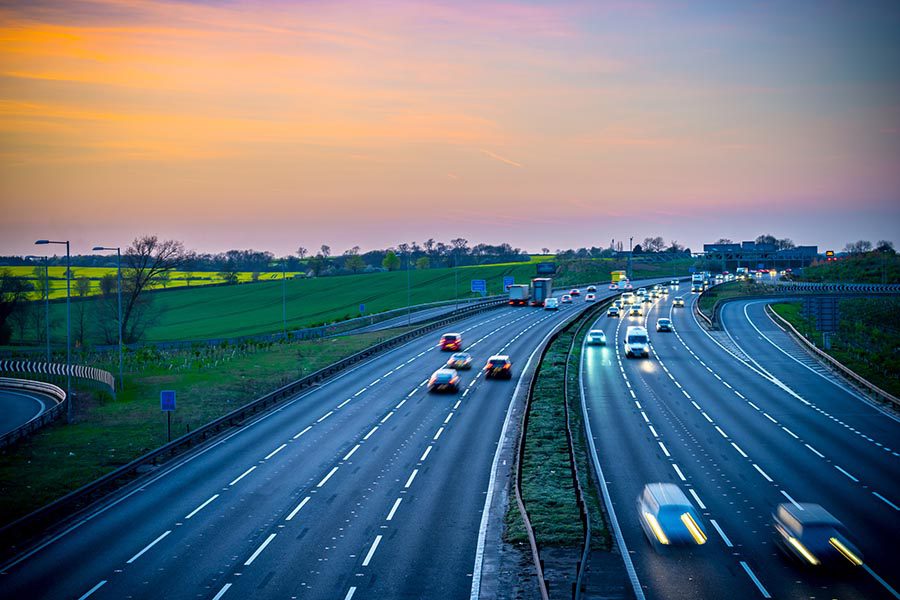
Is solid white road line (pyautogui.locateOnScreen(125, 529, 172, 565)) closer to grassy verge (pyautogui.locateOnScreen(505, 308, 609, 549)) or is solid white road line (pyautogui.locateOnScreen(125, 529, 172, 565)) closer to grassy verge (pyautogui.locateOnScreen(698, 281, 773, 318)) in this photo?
grassy verge (pyautogui.locateOnScreen(505, 308, 609, 549))

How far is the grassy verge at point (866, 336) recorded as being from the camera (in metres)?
60.0

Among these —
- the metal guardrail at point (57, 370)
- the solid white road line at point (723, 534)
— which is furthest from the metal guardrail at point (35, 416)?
the solid white road line at point (723, 534)

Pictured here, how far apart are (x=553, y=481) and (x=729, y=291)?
124509 millimetres

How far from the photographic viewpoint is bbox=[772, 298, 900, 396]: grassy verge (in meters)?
60.0

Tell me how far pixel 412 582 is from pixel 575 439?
18.4 metres

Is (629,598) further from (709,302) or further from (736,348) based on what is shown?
(709,302)

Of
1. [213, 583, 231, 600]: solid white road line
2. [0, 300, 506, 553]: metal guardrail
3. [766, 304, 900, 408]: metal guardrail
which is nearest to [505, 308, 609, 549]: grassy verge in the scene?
[213, 583, 231, 600]: solid white road line

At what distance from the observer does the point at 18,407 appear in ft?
180

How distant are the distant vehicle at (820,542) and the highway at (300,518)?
32.7 feet

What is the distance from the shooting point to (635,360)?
2625 inches

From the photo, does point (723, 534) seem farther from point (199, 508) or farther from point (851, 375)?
point (851, 375)

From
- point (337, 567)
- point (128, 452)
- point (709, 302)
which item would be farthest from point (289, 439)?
point (709, 302)

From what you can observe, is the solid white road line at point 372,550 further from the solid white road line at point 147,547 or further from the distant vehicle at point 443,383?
the distant vehicle at point 443,383

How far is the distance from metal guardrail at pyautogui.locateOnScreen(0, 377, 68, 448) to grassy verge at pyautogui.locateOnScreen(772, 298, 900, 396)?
56904mm
